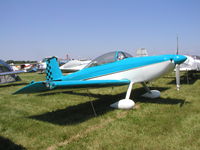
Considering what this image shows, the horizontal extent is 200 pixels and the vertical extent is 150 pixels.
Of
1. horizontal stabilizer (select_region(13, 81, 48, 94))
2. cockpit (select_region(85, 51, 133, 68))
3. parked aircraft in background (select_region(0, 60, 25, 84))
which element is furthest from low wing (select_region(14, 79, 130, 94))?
parked aircraft in background (select_region(0, 60, 25, 84))

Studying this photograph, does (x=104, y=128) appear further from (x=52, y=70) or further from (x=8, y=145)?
(x=52, y=70)

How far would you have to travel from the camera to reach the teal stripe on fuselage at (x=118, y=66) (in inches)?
204

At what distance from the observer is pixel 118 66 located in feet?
18.4

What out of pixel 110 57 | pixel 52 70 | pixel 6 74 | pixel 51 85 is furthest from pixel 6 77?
pixel 51 85

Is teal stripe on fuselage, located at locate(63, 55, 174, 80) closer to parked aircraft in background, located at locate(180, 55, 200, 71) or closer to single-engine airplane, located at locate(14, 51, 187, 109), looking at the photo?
single-engine airplane, located at locate(14, 51, 187, 109)

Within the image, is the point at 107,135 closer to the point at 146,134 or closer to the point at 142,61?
the point at 146,134

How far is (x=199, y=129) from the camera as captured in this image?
354cm

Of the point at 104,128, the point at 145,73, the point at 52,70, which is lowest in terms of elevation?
the point at 104,128

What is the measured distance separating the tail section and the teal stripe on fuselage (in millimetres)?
331

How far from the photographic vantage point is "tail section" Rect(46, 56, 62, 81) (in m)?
5.96

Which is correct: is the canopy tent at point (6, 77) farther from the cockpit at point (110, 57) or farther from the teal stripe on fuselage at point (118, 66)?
the cockpit at point (110, 57)

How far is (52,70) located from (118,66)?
93.9 inches

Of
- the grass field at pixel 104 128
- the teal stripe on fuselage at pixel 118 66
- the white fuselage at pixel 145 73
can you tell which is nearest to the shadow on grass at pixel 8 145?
the grass field at pixel 104 128

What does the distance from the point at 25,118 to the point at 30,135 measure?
131 centimetres
